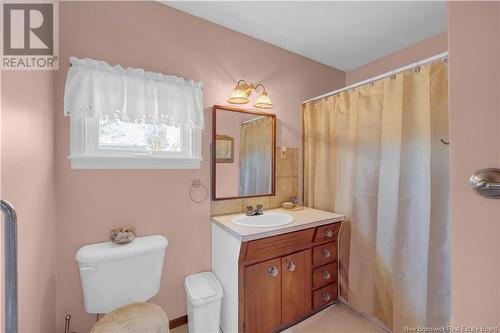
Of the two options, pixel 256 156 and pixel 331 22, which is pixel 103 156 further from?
pixel 331 22

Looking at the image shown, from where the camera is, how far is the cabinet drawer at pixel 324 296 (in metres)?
1.80

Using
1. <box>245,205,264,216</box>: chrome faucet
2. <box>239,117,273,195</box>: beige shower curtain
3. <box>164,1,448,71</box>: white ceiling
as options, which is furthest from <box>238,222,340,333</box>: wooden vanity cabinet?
<box>164,1,448,71</box>: white ceiling

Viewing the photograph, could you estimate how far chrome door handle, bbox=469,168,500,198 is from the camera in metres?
0.38

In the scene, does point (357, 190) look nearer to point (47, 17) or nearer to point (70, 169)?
point (70, 169)

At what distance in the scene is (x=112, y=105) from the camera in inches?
57.3

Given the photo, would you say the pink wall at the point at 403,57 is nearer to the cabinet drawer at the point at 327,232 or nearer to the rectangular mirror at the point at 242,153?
the rectangular mirror at the point at 242,153

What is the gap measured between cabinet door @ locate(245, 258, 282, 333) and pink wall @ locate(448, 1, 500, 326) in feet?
3.81

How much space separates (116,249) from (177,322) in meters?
0.81

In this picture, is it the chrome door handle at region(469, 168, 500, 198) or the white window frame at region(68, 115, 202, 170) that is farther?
the white window frame at region(68, 115, 202, 170)

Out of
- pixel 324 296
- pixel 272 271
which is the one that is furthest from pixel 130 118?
pixel 324 296

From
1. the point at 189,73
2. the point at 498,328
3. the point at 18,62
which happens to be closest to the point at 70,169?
the point at 18,62

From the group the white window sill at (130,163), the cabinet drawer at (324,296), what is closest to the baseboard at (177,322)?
the cabinet drawer at (324,296)

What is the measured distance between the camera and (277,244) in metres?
1.57

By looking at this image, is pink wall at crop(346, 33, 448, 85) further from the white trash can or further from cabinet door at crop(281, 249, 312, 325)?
the white trash can
